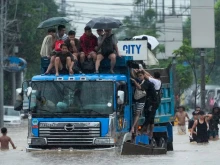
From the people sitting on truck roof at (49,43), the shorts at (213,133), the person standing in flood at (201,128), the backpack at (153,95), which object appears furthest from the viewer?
the shorts at (213,133)

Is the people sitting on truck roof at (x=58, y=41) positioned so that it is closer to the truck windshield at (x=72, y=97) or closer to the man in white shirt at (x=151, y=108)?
the truck windshield at (x=72, y=97)

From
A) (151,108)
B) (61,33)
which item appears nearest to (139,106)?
(151,108)

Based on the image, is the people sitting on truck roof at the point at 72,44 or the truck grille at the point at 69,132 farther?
the people sitting on truck roof at the point at 72,44

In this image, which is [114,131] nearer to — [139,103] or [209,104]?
[139,103]

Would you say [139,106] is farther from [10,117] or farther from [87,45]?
[10,117]

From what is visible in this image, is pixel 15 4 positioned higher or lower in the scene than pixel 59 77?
higher

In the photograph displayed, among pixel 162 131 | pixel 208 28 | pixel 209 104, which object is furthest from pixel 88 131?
pixel 209 104

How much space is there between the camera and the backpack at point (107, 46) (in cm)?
2116

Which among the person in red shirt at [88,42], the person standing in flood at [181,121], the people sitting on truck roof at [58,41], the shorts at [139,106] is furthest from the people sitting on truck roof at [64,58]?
the person standing in flood at [181,121]

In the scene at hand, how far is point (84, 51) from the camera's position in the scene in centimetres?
2150

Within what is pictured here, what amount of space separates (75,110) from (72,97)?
32 centimetres

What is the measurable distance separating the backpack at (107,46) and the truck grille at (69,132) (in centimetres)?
208

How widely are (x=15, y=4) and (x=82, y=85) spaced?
43453mm

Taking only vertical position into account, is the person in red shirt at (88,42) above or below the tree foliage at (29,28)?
below
